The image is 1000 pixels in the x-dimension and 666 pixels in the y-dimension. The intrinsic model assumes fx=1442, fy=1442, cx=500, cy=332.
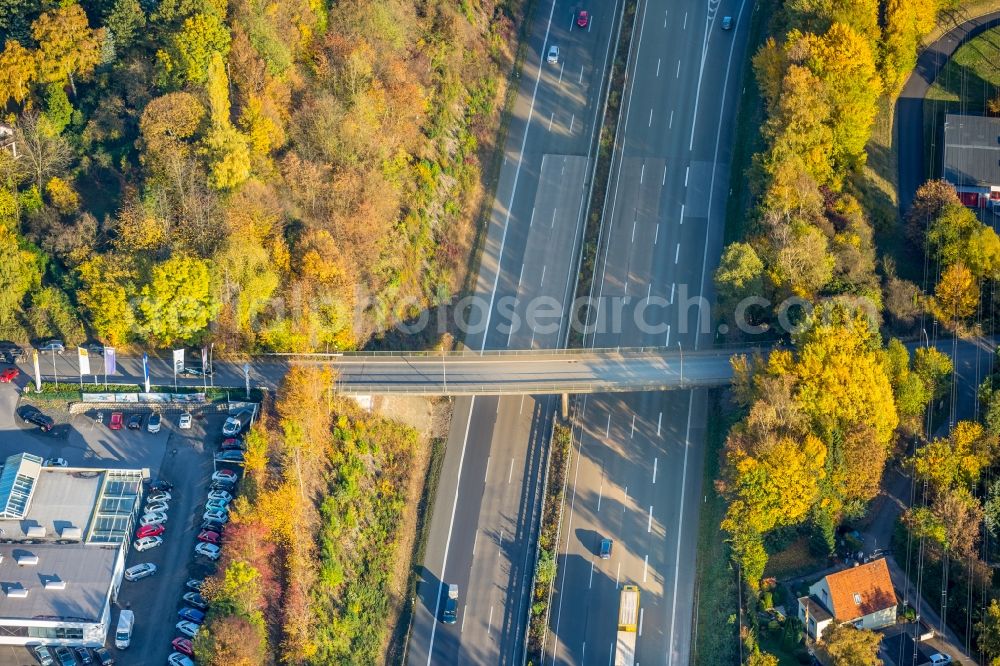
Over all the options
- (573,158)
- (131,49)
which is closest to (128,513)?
(131,49)

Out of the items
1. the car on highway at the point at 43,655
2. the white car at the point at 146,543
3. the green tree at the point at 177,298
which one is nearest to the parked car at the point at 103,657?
the car on highway at the point at 43,655

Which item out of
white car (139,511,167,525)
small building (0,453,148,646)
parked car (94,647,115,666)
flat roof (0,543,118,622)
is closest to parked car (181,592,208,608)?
small building (0,453,148,646)

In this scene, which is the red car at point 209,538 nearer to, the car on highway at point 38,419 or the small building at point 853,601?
the car on highway at point 38,419

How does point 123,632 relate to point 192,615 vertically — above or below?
below

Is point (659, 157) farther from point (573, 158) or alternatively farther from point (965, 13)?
point (965, 13)

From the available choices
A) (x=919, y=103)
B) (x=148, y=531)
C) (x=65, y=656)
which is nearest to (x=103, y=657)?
(x=65, y=656)

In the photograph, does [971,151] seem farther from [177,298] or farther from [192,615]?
[192,615]
